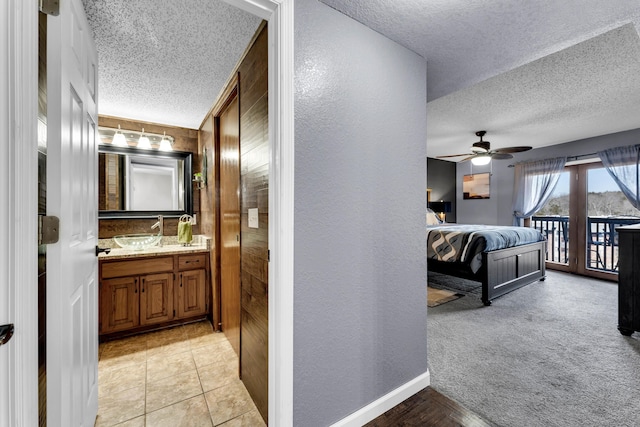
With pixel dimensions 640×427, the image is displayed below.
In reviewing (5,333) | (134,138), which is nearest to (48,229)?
(5,333)

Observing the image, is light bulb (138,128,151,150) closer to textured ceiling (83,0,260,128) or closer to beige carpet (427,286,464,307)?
textured ceiling (83,0,260,128)

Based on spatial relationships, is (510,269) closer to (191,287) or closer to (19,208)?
(191,287)

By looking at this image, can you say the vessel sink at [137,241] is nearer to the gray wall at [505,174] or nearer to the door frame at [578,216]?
the gray wall at [505,174]

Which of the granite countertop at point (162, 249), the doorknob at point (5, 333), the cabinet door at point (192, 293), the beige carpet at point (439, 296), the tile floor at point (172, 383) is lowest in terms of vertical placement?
the tile floor at point (172, 383)

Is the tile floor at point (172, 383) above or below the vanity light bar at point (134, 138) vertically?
below

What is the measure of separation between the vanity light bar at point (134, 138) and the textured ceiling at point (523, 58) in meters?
2.72

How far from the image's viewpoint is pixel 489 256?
135 inches

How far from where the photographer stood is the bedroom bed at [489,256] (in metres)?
3.46

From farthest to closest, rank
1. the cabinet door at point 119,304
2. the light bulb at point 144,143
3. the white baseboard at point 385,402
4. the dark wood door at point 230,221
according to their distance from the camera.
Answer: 1. the light bulb at point 144,143
2. the cabinet door at point 119,304
3. the dark wood door at point 230,221
4. the white baseboard at point 385,402

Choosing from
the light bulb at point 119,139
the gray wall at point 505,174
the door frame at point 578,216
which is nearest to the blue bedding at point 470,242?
→ the door frame at point 578,216

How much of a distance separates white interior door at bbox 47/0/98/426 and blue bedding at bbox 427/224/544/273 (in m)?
3.80

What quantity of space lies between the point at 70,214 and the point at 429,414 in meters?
2.13

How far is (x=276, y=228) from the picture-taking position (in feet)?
4.24

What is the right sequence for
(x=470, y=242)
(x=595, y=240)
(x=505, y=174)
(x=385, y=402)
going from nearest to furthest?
(x=385, y=402) < (x=470, y=242) < (x=595, y=240) < (x=505, y=174)
